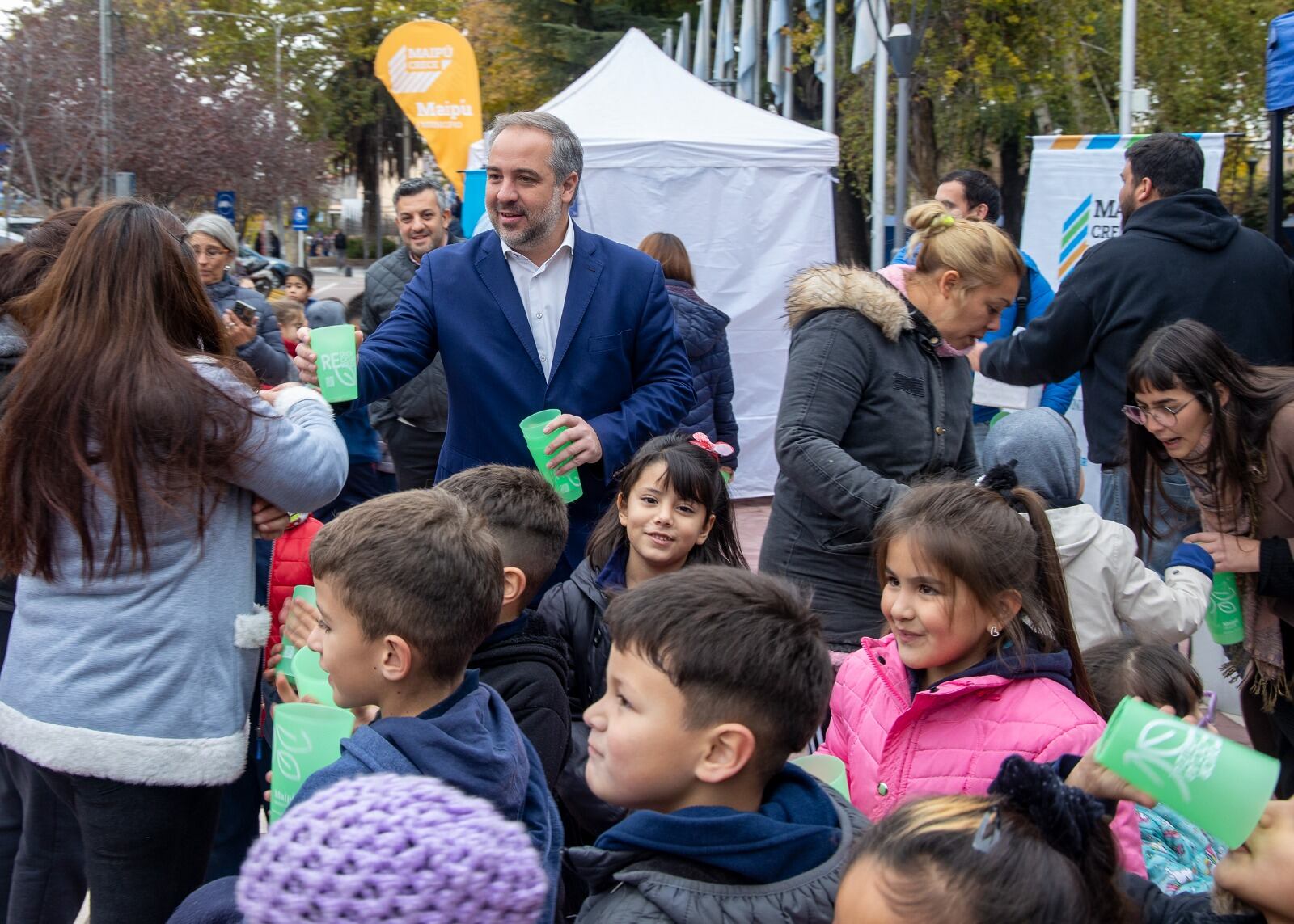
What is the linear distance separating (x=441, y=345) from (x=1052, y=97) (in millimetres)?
15235

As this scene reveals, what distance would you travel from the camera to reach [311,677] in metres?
2.39

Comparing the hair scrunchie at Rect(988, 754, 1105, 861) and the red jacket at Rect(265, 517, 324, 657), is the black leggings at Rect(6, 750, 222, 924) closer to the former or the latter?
the red jacket at Rect(265, 517, 324, 657)

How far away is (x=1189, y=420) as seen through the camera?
323cm

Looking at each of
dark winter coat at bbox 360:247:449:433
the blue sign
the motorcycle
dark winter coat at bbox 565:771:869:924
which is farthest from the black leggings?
the blue sign

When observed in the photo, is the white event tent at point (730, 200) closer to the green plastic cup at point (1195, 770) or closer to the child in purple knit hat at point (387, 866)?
the green plastic cup at point (1195, 770)

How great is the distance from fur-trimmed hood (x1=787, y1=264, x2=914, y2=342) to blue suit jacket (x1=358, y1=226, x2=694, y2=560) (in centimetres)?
51

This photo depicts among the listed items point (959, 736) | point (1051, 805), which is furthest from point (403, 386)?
point (1051, 805)

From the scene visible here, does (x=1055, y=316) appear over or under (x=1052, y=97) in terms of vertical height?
under

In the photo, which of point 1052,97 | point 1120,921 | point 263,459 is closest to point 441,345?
point 263,459

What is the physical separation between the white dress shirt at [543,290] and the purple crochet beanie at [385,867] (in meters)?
2.39

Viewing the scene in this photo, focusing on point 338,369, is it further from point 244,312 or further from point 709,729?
point 244,312

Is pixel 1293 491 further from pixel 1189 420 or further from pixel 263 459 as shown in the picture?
pixel 263 459

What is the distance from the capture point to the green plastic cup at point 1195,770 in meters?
1.34

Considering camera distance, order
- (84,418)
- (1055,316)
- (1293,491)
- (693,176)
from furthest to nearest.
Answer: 1. (693,176)
2. (1055,316)
3. (1293,491)
4. (84,418)
